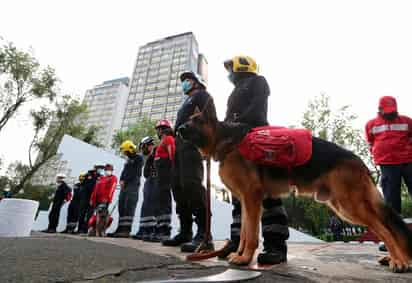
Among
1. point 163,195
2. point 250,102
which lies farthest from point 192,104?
point 163,195

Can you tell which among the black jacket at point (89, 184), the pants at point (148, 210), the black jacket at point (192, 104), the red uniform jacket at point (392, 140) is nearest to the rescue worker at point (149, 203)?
the pants at point (148, 210)

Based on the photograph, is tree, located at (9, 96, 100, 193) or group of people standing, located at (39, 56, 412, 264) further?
tree, located at (9, 96, 100, 193)

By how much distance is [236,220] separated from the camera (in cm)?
287

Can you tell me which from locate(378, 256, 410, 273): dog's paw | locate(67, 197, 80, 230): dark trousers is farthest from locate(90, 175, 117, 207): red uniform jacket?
locate(378, 256, 410, 273): dog's paw

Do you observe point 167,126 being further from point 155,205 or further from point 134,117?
point 134,117

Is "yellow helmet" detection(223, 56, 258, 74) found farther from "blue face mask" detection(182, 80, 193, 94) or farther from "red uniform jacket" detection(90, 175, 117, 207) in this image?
"red uniform jacket" detection(90, 175, 117, 207)

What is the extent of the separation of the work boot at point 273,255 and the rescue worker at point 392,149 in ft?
6.78

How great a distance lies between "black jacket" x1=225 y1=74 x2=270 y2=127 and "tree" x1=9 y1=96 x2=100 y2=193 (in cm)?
2280

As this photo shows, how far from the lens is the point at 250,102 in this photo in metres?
2.74

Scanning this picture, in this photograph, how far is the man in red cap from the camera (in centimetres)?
357

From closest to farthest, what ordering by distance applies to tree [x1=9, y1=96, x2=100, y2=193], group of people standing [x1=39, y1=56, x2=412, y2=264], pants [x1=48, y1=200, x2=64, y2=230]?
group of people standing [x1=39, y1=56, x2=412, y2=264] < pants [x1=48, y1=200, x2=64, y2=230] < tree [x1=9, y1=96, x2=100, y2=193]

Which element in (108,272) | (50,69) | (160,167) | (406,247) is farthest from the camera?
(50,69)

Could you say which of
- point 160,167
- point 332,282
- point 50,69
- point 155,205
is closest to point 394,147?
point 332,282

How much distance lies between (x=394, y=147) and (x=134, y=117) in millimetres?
58833
